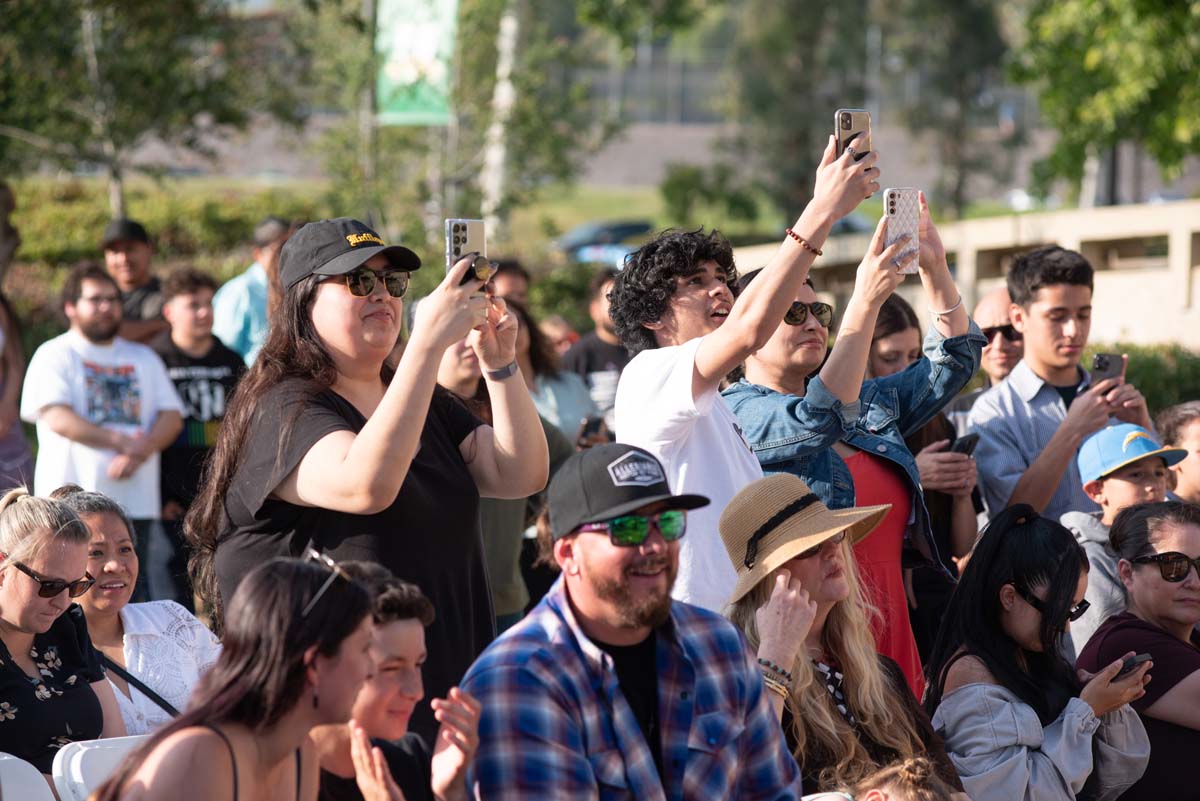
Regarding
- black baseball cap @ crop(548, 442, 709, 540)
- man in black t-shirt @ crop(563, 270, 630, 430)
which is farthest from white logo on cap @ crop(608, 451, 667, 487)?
man in black t-shirt @ crop(563, 270, 630, 430)

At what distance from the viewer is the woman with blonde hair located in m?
3.72

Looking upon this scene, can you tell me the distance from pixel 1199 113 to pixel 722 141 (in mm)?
16839

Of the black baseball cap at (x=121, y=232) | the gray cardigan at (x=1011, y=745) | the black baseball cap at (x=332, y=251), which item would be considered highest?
the black baseball cap at (x=332, y=251)

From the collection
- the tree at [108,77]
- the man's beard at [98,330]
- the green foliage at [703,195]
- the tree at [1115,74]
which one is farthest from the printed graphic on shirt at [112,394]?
the green foliage at [703,195]

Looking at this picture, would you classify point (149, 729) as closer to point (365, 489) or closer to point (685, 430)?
point (365, 489)

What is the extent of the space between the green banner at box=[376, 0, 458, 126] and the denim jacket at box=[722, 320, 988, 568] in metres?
8.14

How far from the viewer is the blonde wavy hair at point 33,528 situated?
3945 millimetres

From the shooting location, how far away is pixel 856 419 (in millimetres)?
4402

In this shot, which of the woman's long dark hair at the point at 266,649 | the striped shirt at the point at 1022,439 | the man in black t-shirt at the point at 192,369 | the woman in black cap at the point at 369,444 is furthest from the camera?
the man in black t-shirt at the point at 192,369

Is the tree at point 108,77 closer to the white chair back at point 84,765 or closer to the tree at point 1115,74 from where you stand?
the tree at point 1115,74

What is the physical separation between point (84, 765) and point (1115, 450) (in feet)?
11.9

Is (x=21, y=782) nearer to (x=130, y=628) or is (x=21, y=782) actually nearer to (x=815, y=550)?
(x=130, y=628)

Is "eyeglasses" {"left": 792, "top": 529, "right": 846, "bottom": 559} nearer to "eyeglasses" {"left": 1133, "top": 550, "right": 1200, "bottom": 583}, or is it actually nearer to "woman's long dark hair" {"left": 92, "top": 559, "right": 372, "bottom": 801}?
"woman's long dark hair" {"left": 92, "top": 559, "right": 372, "bottom": 801}

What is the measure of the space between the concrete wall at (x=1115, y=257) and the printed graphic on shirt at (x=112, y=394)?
18.0ft
